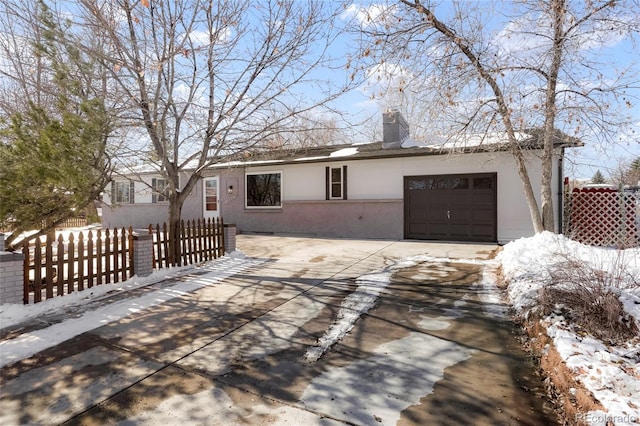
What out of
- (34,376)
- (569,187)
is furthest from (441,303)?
(569,187)

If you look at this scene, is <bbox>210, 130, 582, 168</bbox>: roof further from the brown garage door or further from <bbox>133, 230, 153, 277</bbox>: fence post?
<bbox>133, 230, 153, 277</bbox>: fence post

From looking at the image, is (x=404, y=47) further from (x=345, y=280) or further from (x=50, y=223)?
(x=50, y=223)

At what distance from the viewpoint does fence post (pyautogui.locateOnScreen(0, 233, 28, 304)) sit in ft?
15.9

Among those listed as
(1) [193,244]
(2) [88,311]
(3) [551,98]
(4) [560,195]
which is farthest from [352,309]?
(4) [560,195]

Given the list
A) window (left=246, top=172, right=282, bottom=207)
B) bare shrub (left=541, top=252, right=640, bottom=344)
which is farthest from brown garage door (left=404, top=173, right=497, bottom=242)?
bare shrub (left=541, top=252, right=640, bottom=344)

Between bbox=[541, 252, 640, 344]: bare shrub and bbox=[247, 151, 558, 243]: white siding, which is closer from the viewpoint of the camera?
bbox=[541, 252, 640, 344]: bare shrub

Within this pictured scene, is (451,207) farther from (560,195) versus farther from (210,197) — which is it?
(210,197)

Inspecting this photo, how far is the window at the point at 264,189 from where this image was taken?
15360 mm

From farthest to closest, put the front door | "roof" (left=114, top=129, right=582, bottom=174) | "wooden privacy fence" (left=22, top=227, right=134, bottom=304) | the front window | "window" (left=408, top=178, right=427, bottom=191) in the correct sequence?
the front door, the front window, "window" (left=408, top=178, right=427, bottom=191), "roof" (left=114, top=129, right=582, bottom=174), "wooden privacy fence" (left=22, top=227, right=134, bottom=304)

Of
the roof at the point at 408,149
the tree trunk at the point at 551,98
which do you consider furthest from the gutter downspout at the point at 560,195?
the tree trunk at the point at 551,98

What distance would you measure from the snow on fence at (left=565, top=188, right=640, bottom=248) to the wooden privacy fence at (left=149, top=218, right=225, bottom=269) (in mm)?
9544

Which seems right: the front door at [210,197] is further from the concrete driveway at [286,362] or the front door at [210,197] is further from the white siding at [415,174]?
the concrete driveway at [286,362]

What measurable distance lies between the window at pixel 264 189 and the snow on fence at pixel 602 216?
1051 centimetres

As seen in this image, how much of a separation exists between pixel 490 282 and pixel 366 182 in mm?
7627
